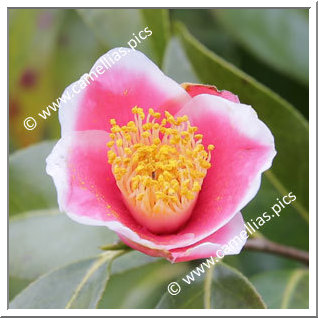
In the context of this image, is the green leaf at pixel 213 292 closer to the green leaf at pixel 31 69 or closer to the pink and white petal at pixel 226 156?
the pink and white petal at pixel 226 156

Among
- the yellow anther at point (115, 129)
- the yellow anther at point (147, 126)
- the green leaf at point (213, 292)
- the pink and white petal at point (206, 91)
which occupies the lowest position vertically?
the green leaf at point (213, 292)

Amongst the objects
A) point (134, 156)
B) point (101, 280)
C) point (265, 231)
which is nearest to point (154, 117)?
point (134, 156)

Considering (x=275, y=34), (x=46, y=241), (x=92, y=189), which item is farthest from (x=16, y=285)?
(x=275, y=34)

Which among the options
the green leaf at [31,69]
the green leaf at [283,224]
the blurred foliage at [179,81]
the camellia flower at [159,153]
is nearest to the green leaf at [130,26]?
the blurred foliage at [179,81]

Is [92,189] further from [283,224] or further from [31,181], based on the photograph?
[283,224]

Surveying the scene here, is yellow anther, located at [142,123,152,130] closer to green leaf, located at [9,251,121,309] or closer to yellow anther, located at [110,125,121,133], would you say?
yellow anther, located at [110,125,121,133]

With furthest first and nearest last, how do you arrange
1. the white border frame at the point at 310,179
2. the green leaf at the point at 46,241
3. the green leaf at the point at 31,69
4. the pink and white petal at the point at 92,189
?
the green leaf at the point at 31,69
the green leaf at the point at 46,241
the white border frame at the point at 310,179
the pink and white petal at the point at 92,189
